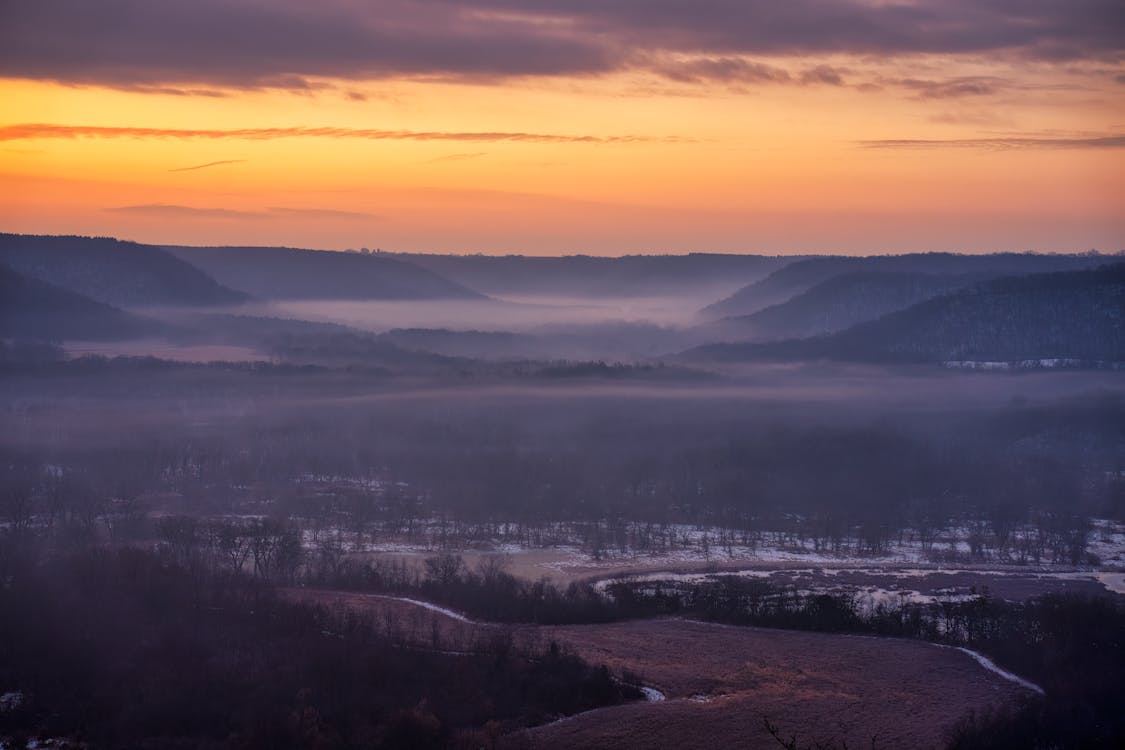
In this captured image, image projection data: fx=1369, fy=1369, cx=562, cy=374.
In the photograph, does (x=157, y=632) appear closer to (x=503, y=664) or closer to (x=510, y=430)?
(x=503, y=664)

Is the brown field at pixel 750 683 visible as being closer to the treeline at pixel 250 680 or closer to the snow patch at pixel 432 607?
the snow patch at pixel 432 607

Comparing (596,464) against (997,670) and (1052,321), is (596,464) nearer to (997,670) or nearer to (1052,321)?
(1052,321)

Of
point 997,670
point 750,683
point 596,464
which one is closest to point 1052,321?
point 596,464

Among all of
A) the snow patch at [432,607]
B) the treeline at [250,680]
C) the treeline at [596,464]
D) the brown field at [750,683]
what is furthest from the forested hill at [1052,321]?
the treeline at [250,680]

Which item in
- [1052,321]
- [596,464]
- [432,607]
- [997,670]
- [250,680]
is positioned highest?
[1052,321]

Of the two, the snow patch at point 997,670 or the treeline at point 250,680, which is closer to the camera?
the treeline at point 250,680
